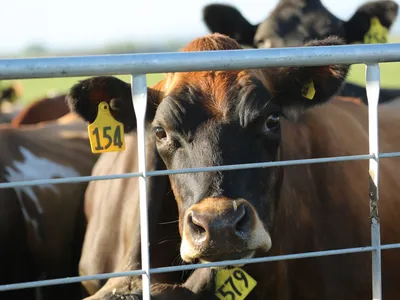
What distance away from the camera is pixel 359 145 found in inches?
175

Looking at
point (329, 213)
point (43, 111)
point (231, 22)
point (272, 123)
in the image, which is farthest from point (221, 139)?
point (43, 111)

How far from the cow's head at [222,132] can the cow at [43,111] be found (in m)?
4.03

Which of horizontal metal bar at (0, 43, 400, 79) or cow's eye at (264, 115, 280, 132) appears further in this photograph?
cow's eye at (264, 115, 280, 132)

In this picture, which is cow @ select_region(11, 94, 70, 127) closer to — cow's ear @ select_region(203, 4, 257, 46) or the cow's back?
cow's ear @ select_region(203, 4, 257, 46)

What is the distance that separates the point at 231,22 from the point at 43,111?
213 cm

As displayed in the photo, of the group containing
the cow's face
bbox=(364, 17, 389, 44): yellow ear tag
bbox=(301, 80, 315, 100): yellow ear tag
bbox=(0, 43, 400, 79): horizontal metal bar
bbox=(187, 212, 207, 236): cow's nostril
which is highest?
bbox=(364, 17, 389, 44): yellow ear tag

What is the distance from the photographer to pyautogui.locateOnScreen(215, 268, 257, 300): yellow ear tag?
326 centimetres

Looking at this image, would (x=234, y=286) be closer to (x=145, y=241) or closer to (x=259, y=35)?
(x=145, y=241)

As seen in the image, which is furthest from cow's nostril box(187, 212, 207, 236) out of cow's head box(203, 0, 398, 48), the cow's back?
cow's head box(203, 0, 398, 48)

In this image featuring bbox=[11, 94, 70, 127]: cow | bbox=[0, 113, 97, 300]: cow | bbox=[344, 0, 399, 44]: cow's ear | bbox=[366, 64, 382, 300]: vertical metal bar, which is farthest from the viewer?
bbox=[11, 94, 70, 127]: cow

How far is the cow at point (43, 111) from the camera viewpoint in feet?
24.9

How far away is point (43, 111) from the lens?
7688 mm

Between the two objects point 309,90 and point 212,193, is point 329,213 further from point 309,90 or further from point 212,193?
point 212,193

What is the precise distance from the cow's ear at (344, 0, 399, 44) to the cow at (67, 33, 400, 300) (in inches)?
80.5
